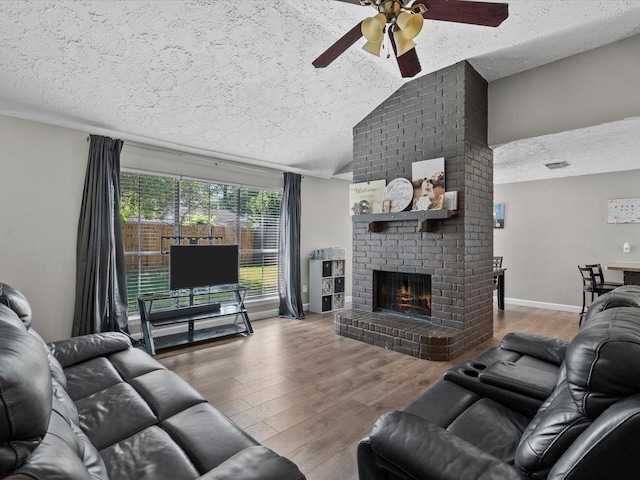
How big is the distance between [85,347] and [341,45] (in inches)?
107

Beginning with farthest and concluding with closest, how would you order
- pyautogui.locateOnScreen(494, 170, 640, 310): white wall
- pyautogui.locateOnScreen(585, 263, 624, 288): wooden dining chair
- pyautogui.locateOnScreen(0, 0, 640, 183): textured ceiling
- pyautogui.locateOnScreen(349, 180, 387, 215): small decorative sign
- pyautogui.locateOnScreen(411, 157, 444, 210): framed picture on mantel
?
Result: 1. pyautogui.locateOnScreen(494, 170, 640, 310): white wall
2. pyautogui.locateOnScreen(585, 263, 624, 288): wooden dining chair
3. pyautogui.locateOnScreen(349, 180, 387, 215): small decorative sign
4. pyautogui.locateOnScreen(411, 157, 444, 210): framed picture on mantel
5. pyautogui.locateOnScreen(0, 0, 640, 183): textured ceiling

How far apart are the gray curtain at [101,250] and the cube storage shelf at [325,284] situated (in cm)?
288

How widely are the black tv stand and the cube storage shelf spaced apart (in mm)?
1411

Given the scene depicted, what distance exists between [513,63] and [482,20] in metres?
2.24

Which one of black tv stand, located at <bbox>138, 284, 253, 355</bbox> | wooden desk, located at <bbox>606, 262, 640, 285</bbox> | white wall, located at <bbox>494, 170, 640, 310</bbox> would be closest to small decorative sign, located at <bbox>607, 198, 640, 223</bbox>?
white wall, located at <bbox>494, 170, 640, 310</bbox>

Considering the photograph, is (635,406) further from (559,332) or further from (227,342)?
(559,332)

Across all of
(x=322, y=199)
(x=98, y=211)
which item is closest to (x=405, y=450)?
(x=98, y=211)

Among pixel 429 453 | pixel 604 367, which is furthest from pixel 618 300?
pixel 429 453

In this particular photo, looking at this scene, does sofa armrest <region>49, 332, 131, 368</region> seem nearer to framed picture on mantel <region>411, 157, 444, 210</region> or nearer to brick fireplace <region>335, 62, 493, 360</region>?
brick fireplace <region>335, 62, 493, 360</region>

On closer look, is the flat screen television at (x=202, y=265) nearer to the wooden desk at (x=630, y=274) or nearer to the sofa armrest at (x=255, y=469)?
the sofa armrest at (x=255, y=469)

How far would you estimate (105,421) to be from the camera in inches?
60.1

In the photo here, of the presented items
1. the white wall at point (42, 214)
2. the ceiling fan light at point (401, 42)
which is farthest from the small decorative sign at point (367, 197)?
the white wall at point (42, 214)

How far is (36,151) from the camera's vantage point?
334 centimetres

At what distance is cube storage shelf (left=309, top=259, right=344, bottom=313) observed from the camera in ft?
18.4
